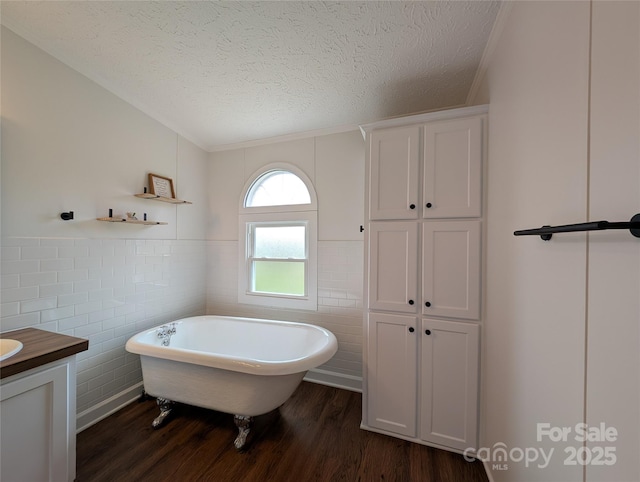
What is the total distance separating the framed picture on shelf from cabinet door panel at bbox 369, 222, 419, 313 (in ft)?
6.60

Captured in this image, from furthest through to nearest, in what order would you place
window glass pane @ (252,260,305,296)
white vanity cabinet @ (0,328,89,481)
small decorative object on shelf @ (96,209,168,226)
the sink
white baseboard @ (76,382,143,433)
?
window glass pane @ (252,260,305,296)
small decorative object on shelf @ (96,209,168,226)
white baseboard @ (76,382,143,433)
the sink
white vanity cabinet @ (0,328,89,481)

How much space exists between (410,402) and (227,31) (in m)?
2.59

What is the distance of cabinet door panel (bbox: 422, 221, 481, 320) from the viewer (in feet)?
5.13

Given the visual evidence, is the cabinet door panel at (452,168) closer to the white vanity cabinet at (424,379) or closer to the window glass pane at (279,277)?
the white vanity cabinet at (424,379)

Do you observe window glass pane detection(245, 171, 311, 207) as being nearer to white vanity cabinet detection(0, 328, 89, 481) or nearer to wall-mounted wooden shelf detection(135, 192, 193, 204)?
wall-mounted wooden shelf detection(135, 192, 193, 204)

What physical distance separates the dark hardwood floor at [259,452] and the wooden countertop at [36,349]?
82 cm

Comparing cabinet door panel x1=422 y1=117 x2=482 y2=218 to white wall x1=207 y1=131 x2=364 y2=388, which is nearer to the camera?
cabinet door panel x1=422 y1=117 x2=482 y2=218

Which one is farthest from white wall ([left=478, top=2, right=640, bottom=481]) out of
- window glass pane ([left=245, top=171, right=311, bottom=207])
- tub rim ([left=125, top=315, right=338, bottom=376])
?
window glass pane ([left=245, top=171, right=311, bottom=207])

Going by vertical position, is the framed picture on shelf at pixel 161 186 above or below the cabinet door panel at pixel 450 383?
above

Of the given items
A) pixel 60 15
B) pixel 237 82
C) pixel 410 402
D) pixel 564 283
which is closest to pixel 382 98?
pixel 237 82

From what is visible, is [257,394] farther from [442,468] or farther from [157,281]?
[157,281]

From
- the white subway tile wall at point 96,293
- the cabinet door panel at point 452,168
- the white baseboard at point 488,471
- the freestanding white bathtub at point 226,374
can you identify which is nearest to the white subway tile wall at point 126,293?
the white subway tile wall at point 96,293

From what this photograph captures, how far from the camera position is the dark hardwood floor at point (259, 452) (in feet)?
4.85

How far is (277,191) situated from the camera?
9.29ft
